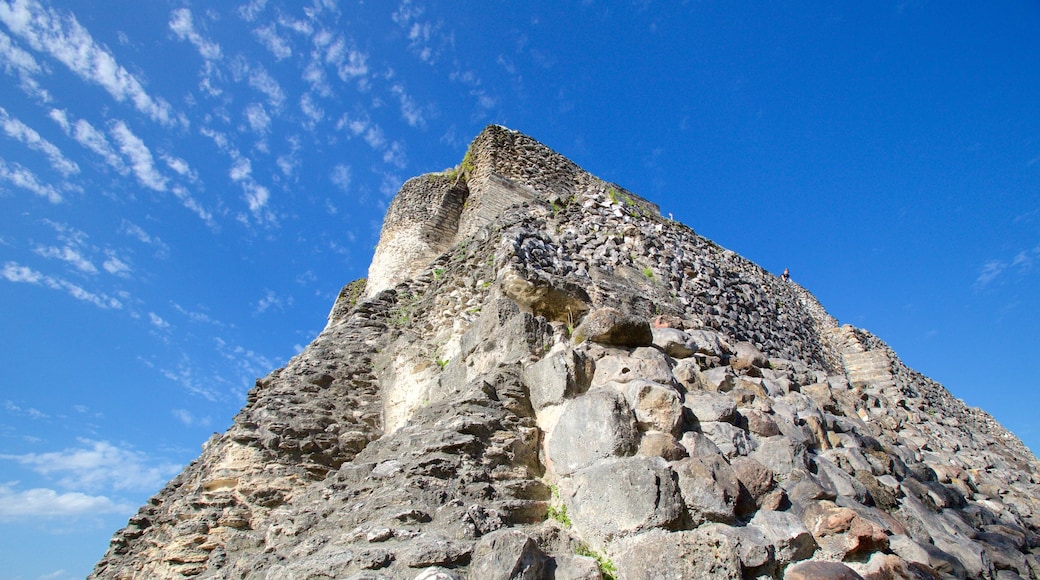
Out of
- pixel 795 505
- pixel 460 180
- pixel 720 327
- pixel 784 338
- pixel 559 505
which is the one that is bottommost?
pixel 795 505

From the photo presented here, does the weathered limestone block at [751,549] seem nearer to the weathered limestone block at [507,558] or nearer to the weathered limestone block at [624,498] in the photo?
the weathered limestone block at [624,498]

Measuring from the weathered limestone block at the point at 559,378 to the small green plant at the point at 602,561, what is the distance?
1.07m

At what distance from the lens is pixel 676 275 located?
729cm

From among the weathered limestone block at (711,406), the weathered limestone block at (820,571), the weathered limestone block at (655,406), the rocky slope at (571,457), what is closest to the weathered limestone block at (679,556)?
the rocky slope at (571,457)

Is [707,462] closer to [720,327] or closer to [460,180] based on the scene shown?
[720,327]

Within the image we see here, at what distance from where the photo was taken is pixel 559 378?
12.0 feet

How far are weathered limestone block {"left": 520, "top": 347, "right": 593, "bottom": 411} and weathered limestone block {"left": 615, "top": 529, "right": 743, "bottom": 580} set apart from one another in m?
1.21

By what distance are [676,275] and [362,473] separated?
5.20m

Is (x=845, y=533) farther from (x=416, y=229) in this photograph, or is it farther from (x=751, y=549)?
(x=416, y=229)

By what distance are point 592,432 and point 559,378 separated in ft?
1.92

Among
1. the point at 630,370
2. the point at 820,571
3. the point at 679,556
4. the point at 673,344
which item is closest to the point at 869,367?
the point at 673,344

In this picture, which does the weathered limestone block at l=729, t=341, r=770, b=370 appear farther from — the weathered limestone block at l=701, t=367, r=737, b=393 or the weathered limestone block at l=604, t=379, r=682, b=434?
the weathered limestone block at l=604, t=379, r=682, b=434

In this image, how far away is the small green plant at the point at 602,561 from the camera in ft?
8.18

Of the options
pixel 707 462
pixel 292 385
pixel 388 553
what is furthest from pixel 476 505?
pixel 292 385
